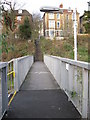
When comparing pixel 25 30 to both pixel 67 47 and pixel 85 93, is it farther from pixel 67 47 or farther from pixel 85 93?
pixel 85 93

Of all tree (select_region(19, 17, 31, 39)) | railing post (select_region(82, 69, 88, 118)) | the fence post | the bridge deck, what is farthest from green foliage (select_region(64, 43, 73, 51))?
railing post (select_region(82, 69, 88, 118))

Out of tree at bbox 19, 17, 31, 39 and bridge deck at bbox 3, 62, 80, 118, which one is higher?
tree at bbox 19, 17, 31, 39

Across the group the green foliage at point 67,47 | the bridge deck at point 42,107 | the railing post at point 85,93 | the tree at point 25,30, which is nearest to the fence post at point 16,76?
the bridge deck at point 42,107

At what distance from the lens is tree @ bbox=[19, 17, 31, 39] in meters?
48.5

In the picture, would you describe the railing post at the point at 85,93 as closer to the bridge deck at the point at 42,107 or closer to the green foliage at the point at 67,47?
the bridge deck at the point at 42,107

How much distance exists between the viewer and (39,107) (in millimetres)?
5754

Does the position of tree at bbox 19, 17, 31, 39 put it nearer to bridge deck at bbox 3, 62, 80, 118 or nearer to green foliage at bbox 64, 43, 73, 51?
green foliage at bbox 64, 43, 73, 51

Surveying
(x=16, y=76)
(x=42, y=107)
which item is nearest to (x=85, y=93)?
(x=42, y=107)

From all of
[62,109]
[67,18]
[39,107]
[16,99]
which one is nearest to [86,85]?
[62,109]

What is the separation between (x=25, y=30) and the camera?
4875 cm

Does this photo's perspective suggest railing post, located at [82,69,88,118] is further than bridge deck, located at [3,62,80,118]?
No

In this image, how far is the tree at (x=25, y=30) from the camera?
4850 cm

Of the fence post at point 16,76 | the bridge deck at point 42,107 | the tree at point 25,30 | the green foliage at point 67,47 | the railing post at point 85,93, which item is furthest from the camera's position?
the tree at point 25,30

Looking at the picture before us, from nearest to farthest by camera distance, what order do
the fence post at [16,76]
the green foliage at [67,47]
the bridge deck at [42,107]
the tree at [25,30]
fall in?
the bridge deck at [42,107] → the fence post at [16,76] → the green foliage at [67,47] → the tree at [25,30]
